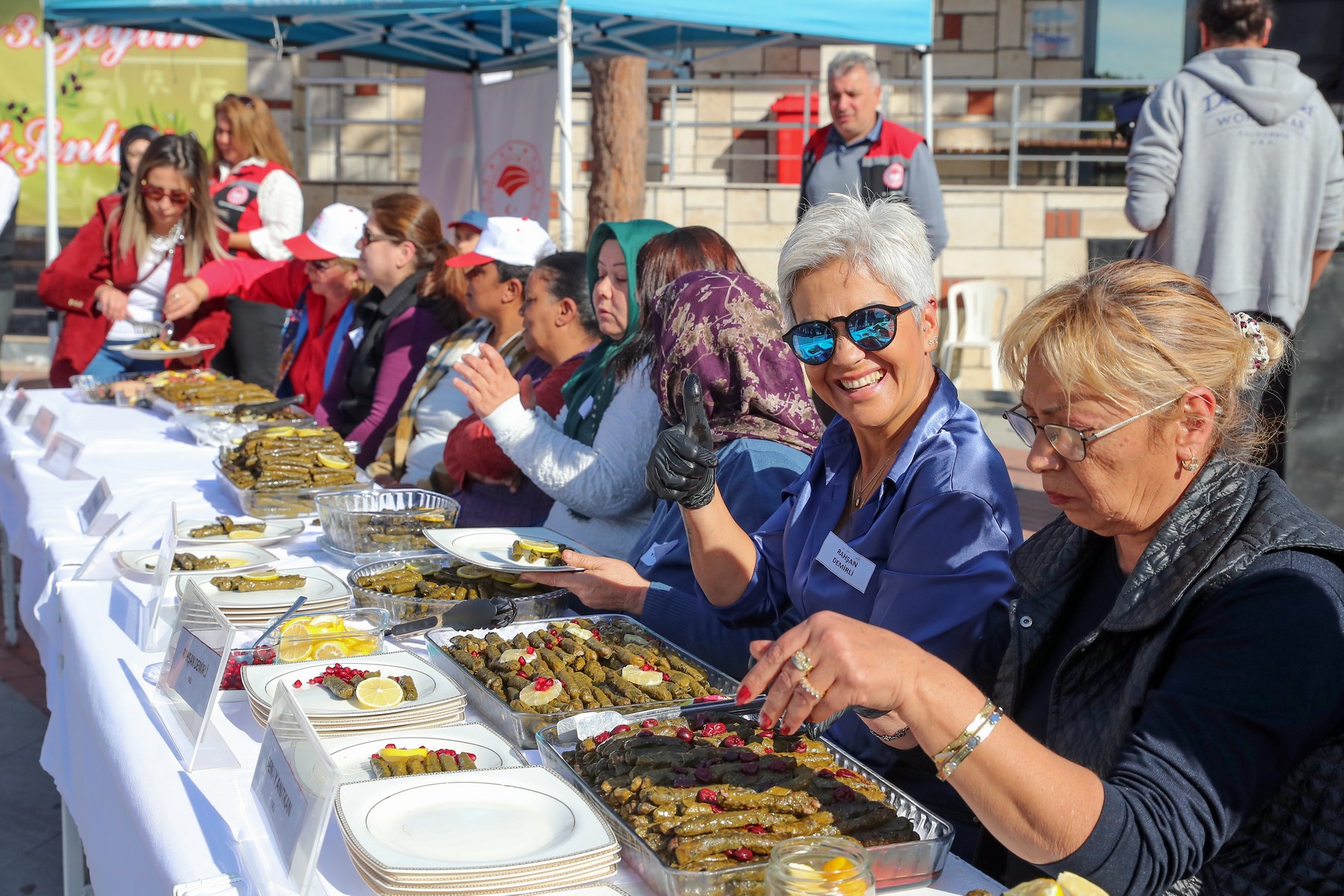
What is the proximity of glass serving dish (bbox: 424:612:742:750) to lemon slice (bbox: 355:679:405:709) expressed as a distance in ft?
0.46

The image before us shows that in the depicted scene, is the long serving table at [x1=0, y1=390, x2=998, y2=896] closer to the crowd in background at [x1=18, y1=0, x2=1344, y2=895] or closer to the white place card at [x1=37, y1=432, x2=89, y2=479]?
the white place card at [x1=37, y1=432, x2=89, y2=479]

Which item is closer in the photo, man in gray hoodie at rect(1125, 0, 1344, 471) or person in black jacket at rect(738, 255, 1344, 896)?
person in black jacket at rect(738, 255, 1344, 896)

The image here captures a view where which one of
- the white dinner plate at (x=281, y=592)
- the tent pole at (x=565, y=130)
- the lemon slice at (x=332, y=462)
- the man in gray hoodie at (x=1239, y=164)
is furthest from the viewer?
the tent pole at (x=565, y=130)

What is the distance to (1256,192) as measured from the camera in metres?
4.66

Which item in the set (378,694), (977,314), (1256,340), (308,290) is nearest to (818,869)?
(378,694)

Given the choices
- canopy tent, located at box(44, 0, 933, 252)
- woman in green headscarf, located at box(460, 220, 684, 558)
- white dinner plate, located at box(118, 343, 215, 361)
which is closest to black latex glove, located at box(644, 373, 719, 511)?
woman in green headscarf, located at box(460, 220, 684, 558)

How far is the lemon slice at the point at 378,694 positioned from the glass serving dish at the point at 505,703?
0.14m

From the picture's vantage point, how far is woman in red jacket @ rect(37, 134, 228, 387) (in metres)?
5.90

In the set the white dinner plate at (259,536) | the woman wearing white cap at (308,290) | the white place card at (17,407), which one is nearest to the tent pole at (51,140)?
the woman wearing white cap at (308,290)

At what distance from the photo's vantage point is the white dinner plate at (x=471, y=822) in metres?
1.33

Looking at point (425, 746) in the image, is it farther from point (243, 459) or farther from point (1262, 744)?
point (243, 459)

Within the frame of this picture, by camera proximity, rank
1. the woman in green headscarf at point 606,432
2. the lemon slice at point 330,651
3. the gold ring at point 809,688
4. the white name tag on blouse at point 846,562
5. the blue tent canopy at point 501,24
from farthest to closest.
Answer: the blue tent canopy at point 501,24
the woman in green headscarf at point 606,432
the white name tag on blouse at point 846,562
the lemon slice at point 330,651
the gold ring at point 809,688

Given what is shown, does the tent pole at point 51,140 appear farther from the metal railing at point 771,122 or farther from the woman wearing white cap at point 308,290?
the metal railing at point 771,122

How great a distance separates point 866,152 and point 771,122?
7353 mm
